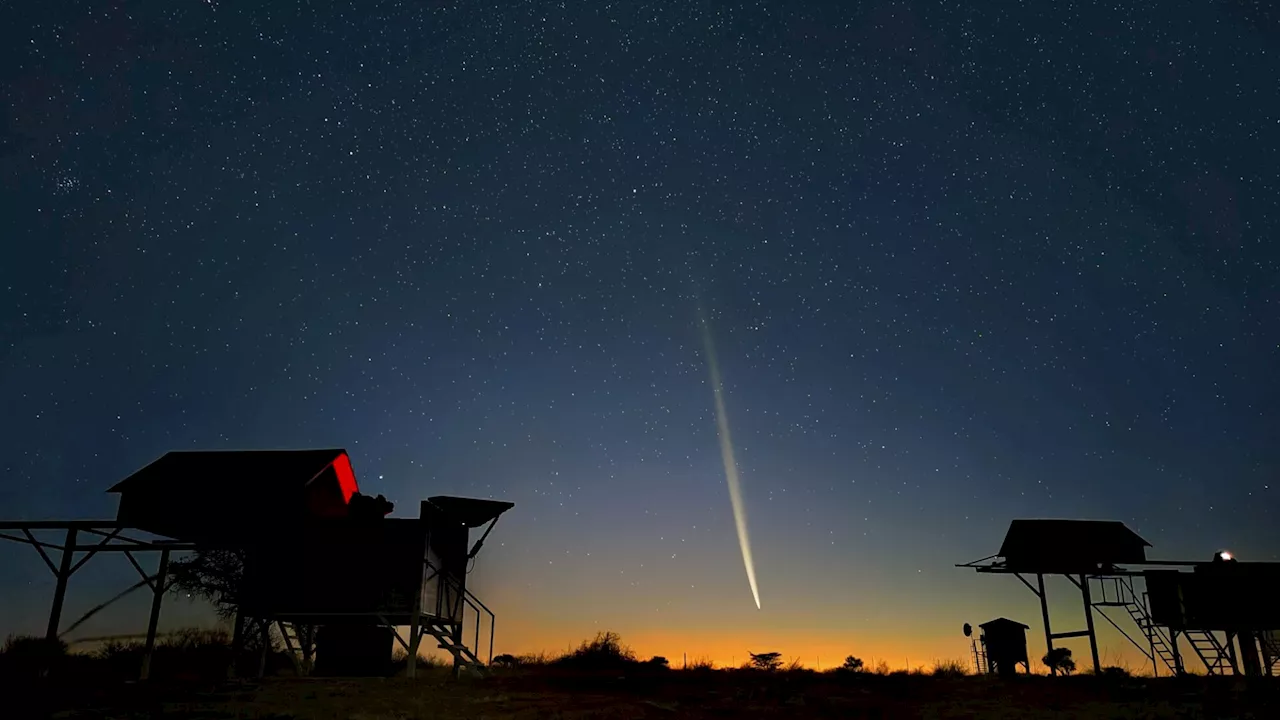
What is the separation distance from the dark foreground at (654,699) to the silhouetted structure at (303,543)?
381 cm

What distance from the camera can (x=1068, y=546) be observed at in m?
35.9

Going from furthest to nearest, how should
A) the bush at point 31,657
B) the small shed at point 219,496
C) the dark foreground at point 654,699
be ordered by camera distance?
the small shed at point 219,496, the bush at point 31,657, the dark foreground at point 654,699

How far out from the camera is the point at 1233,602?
34.1m

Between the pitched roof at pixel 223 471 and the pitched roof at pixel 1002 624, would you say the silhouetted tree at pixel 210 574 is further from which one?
the pitched roof at pixel 1002 624

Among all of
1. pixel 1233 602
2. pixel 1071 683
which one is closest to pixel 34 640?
pixel 1071 683

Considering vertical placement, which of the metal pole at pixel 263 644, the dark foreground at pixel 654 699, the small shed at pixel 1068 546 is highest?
the small shed at pixel 1068 546

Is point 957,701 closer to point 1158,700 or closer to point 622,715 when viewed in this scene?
point 1158,700

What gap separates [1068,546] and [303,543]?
30.2 metres

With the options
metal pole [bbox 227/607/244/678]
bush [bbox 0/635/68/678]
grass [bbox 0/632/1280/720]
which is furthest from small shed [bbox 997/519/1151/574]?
bush [bbox 0/635/68/678]

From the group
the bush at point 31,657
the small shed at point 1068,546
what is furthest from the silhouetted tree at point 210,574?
the small shed at point 1068,546

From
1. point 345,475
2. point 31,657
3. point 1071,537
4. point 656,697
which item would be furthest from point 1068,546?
point 31,657

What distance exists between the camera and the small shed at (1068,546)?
116 ft

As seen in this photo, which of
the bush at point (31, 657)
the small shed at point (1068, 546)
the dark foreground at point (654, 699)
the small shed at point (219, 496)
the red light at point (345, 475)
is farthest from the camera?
the small shed at point (1068, 546)

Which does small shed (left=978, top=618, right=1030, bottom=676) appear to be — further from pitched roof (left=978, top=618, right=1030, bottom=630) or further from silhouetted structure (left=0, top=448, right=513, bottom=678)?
silhouetted structure (left=0, top=448, right=513, bottom=678)
